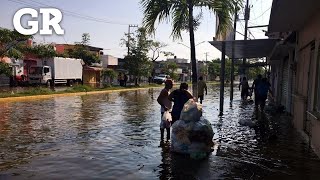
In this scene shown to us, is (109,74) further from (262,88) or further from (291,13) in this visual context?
(291,13)

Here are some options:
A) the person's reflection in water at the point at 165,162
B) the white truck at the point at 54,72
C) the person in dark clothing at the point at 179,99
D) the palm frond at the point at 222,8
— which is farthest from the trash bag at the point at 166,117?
the white truck at the point at 54,72

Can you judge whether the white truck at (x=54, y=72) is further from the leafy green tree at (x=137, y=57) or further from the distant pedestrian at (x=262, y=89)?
the distant pedestrian at (x=262, y=89)

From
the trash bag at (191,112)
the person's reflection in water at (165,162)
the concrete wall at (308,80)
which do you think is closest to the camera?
the person's reflection in water at (165,162)

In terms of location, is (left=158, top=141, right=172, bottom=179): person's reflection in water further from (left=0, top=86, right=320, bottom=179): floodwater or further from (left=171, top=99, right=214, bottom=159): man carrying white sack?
(left=171, top=99, right=214, bottom=159): man carrying white sack

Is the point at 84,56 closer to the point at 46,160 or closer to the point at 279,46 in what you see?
the point at 279,46

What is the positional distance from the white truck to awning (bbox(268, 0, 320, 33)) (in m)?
34.4

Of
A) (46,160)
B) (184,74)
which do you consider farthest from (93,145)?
(184,74)

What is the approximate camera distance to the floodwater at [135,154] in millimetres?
7188

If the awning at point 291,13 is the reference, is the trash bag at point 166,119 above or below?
below

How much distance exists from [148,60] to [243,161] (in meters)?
45.3

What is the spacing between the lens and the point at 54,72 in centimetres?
4478

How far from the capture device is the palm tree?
13070 mm

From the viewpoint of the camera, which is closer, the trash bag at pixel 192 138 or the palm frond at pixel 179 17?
the trash bag at pixel 192 138

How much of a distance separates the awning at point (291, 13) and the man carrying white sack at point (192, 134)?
3.01 metres
